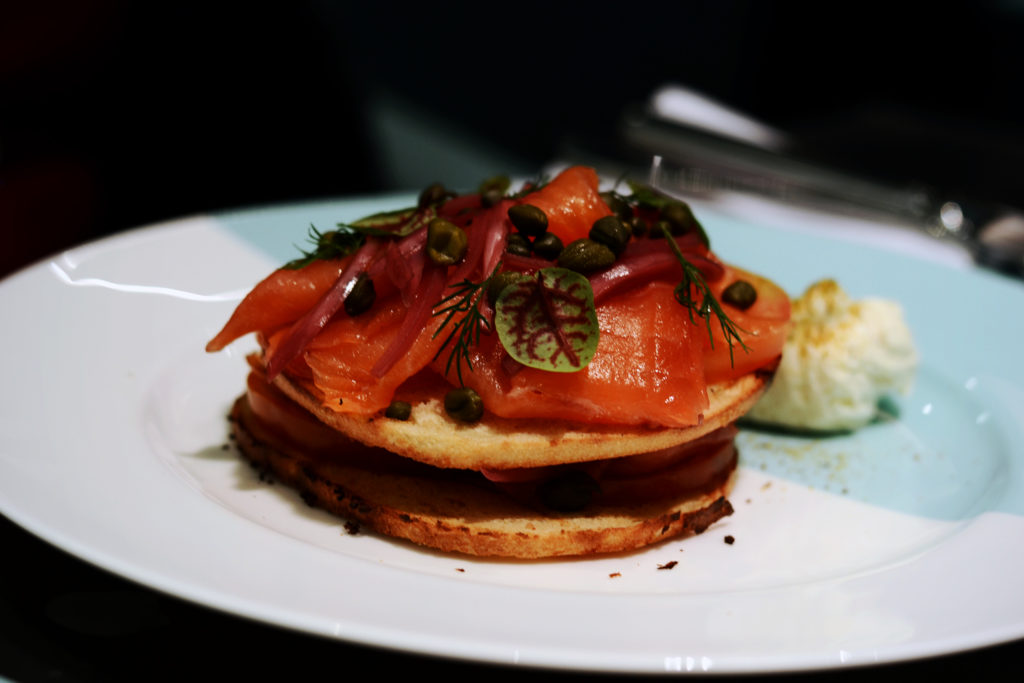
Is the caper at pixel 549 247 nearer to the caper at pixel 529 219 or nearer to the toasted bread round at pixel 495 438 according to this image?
the caper at pixel 529 219

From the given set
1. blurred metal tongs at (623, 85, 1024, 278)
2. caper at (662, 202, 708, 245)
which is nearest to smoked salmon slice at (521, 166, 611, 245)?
caper at (662, 202, 708, 245)

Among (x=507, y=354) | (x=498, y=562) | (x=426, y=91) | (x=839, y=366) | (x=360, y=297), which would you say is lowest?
(x=426, y=91)

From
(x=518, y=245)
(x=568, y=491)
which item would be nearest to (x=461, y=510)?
(x=568, y=491)

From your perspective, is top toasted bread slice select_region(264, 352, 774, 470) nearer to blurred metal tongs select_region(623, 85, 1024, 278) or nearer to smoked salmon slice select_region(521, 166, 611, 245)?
smoked salmon slice select_region(521, 166, 611, 245)

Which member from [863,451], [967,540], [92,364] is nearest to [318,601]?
[92,364]

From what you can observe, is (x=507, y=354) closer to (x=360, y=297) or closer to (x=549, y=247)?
(x=549, y=247)

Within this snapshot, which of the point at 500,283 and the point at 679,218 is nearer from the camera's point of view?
the point at 500,283

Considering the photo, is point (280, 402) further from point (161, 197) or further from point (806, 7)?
point (806, 7)
